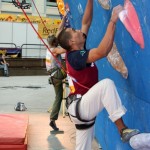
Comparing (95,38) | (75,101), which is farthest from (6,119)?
(75,101)

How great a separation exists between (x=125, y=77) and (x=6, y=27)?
14.7m

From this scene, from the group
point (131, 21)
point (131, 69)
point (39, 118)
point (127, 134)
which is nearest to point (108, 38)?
point (131, 21)

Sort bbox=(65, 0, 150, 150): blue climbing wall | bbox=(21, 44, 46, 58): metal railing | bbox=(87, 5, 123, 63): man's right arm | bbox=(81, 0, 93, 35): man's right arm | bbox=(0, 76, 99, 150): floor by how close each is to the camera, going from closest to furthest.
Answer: bbox=(65, 0, 150, 150): blue climbing wall
bbox=(87, 5, 123, 63): man's right arm
bbox=(81, 0, 93, 35): man's right arm
bbox=(0, 76, 99, 150): floor
bbox=(21, 44, 46, 58): metal railing

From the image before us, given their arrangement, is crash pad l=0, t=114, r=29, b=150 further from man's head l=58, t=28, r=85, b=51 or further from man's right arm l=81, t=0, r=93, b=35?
man's head l=58, t=28, r=85, b=51

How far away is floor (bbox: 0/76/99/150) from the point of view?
15.8 feet

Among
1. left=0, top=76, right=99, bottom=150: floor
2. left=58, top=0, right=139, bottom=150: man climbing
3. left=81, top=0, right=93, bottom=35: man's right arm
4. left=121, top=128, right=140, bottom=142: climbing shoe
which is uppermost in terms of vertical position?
left=81, top=0, right=93, bottom=35: man's right arm

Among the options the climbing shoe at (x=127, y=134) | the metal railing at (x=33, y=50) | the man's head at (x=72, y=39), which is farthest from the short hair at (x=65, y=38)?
the metal railing at (x=33, y=50)

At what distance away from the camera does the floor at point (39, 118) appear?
4.81 m

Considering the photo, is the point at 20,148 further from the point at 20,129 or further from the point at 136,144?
the point at 136,144

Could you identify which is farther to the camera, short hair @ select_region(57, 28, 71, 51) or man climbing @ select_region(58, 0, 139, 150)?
short hair @ select_region(57, 28, 71, 51)

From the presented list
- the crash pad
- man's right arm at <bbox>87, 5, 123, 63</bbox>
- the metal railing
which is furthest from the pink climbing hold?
the metal railing

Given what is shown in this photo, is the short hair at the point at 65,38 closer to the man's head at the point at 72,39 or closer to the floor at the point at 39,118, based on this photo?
the man's head at the point at 72,39

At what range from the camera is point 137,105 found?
2641 mm

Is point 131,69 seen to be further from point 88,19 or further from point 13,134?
point 13,134
